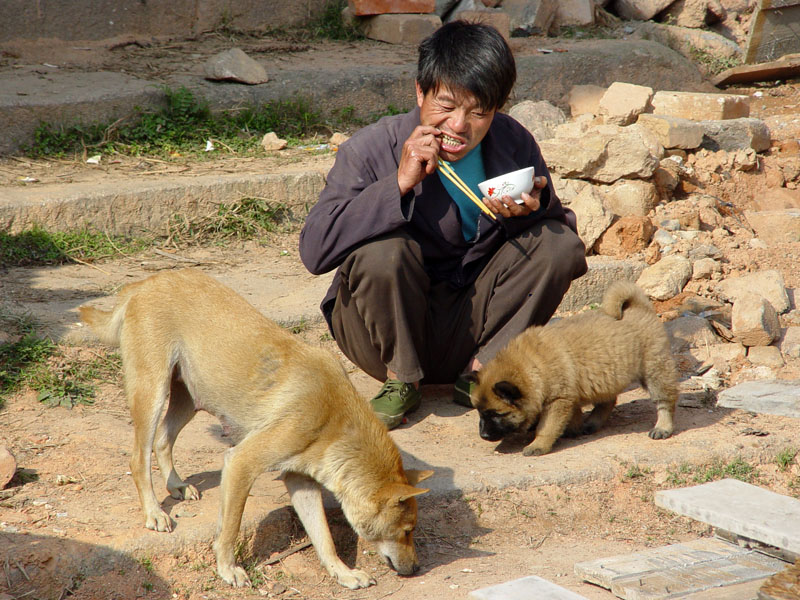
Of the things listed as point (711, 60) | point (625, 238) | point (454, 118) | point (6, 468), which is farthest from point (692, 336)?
point (711, 60)

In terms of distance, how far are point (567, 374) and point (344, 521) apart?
55.4 inches

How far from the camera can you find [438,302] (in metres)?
4.69

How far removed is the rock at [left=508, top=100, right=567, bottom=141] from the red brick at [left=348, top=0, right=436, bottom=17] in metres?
2.87

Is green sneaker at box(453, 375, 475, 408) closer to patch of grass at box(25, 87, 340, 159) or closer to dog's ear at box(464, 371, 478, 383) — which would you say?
dog's ear at box(464, 371, 478, 383)

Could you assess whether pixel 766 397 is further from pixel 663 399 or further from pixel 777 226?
pixel 777 226

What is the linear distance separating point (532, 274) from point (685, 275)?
2.67 m

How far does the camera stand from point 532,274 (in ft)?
14.9

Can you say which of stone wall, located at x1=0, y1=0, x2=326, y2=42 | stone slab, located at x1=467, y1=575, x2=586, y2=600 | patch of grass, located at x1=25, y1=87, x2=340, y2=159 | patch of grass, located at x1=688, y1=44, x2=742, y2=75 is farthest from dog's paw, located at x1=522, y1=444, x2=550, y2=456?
patch of grass, located at x1=688, y1=44, x2=742, y2=75

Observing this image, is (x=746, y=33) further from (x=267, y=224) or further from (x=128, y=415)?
(x=128, y=415)

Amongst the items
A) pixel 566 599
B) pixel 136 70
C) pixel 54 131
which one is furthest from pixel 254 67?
pixel 566 599

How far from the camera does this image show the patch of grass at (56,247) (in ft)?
20.4

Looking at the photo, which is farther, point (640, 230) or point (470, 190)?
point (640, 230)

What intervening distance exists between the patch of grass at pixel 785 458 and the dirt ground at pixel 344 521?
0.07 ft

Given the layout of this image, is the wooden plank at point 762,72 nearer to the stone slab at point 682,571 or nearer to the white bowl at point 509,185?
the white bowl at point 509,185
